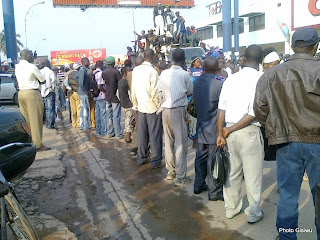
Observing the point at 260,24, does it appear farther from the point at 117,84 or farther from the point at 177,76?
the point at 177,76

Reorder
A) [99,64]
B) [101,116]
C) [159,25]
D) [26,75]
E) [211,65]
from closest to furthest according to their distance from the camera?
[211,65] → [26,75] → [101,116] → [99,64] → [159,25]

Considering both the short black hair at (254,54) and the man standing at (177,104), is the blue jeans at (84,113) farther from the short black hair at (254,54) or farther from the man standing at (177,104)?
the short black hair at (254,54)

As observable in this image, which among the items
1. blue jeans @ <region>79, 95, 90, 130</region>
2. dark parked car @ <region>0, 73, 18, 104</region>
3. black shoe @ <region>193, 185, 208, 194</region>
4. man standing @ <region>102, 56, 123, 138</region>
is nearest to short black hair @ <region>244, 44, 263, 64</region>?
black shoe @ <region>193, 185, 208, 194</region>

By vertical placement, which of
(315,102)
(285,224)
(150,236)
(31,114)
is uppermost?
(315,102)

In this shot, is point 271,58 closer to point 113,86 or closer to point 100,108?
point 113,86

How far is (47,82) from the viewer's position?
10016 mm

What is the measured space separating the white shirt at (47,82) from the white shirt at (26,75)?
3054 millimetres

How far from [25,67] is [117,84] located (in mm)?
2265

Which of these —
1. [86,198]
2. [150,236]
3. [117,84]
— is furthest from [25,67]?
[150,236]

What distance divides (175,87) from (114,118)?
380 cm

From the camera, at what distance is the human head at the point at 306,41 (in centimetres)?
288

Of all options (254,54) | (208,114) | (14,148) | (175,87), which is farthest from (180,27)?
(14,148)

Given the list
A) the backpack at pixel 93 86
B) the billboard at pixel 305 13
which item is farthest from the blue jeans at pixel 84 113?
the billboard at pixel 305 13

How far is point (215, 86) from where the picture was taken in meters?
4.40
